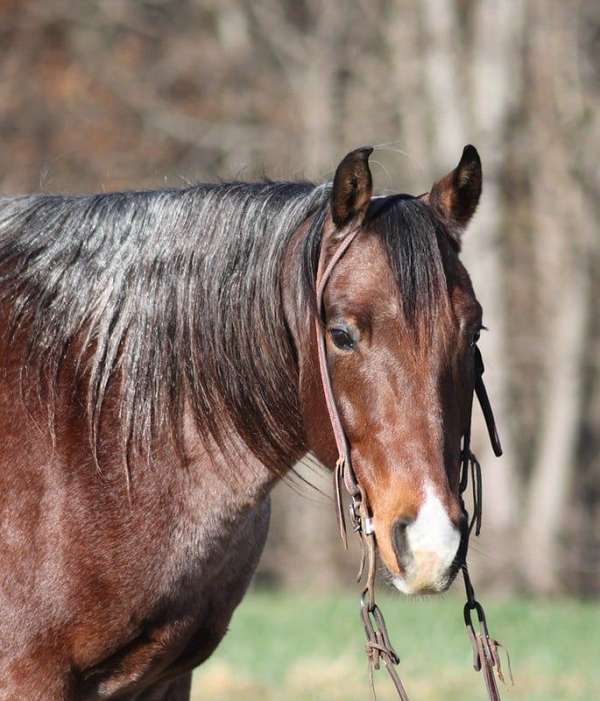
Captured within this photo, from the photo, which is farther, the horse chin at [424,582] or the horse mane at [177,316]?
the horse mane at [177,316]

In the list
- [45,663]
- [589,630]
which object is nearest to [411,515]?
[45,663]

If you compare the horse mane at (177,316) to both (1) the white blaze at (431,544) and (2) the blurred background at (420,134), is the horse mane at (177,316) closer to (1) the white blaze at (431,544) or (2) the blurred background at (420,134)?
(1) the white blaze at (431,544)

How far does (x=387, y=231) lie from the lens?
3340 mm

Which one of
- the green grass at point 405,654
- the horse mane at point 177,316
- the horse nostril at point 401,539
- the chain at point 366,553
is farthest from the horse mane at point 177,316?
the green grass at point 405,654

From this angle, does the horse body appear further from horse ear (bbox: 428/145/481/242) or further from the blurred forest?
the blurred forest

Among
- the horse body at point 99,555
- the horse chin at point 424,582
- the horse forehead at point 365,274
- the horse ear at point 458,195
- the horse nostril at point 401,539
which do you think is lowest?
the horse body at point 99,555

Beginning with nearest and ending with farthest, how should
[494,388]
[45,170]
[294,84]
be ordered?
[45,170] < [494,388] < [294,84]

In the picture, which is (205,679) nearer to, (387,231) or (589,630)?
(589,630)

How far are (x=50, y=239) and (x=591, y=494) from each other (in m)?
14.6

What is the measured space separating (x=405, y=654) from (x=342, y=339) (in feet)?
19.7

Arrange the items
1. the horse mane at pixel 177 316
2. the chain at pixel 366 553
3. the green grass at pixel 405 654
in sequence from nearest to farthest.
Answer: the chain at pixel 366 553, the horse mane at pixel 177 316, the green grass at pixel 405 654

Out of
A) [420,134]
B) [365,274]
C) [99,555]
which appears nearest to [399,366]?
[365,274]

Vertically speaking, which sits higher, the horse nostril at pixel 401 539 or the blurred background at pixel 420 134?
the horse nostril at pixel 401 539

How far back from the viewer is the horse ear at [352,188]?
3.27 metres
